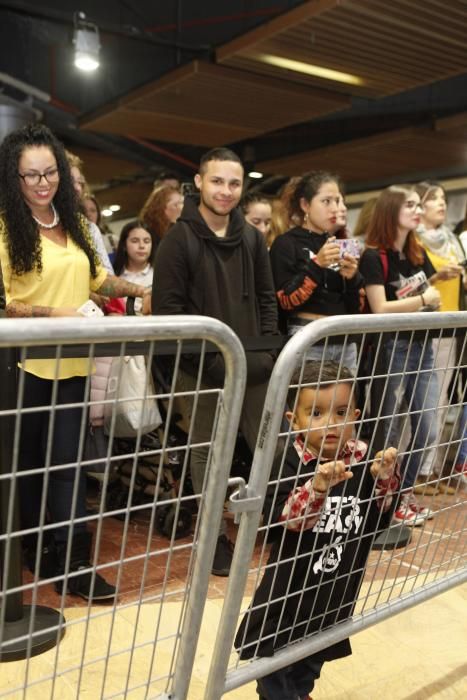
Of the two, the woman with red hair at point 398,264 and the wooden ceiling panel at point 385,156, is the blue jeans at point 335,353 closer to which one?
the woman with red hair at point 398,264

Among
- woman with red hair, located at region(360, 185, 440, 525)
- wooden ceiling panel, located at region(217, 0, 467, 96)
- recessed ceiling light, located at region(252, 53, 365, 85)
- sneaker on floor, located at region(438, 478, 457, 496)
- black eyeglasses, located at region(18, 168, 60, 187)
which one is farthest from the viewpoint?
recessed ceiling light, located at region(252, 53, 365, 85)

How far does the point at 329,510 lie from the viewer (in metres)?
1.56

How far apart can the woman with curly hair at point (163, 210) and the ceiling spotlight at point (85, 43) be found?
14.1 ft

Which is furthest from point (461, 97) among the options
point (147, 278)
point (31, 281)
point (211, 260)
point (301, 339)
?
point (301, 339)

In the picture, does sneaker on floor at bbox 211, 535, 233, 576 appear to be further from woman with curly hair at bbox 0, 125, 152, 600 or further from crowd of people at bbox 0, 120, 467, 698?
woman with curly hair at bbox 0, 125, 152, 600

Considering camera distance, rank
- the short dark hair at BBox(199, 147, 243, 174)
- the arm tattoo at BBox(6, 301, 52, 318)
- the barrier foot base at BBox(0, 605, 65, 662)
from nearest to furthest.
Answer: the barrier foot base at BBox(0, 605, 65, 662), the arm tattoo at BBox(6, 301, 52, 318), the short dark hair at BBox(199, 147, 243, 174)

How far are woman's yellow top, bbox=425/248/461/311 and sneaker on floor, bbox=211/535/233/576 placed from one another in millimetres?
1763

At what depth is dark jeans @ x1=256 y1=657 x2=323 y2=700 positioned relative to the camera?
1.68 metres

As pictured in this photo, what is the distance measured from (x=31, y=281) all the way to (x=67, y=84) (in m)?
9.18

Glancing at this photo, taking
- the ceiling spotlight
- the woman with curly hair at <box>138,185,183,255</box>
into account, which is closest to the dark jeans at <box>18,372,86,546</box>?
the woman with curly hair at <box>138,185,183,255</box>

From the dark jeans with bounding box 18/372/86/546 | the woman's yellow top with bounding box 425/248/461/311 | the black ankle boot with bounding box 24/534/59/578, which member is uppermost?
the woman's yellow top with bounding box 425/248/461/311

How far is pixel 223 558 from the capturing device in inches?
101

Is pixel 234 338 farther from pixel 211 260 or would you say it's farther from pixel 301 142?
pixel 301 142

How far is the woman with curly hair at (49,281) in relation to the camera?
2.20 metres
